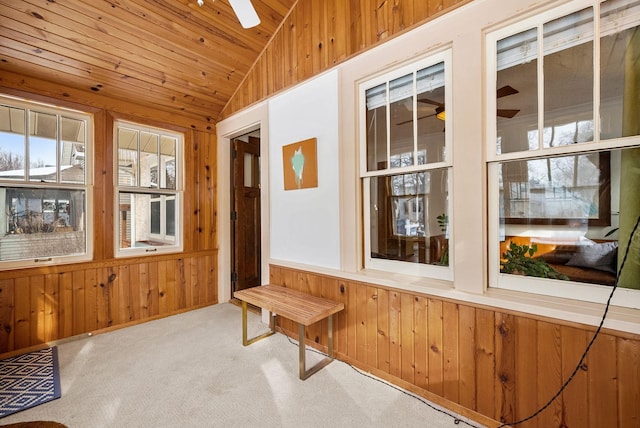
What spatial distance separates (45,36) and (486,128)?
341 centimetres

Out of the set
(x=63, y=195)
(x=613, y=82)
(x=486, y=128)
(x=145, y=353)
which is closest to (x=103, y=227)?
(x=63, y=195)

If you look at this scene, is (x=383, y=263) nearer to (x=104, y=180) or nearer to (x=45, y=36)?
(x=104, y=180)

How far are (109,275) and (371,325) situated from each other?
108 inches

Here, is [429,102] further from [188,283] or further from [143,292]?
[143,292]

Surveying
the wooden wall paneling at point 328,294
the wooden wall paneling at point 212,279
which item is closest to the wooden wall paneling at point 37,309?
the wooden wall paneling at point 212,279

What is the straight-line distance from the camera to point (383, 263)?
7.08 ft

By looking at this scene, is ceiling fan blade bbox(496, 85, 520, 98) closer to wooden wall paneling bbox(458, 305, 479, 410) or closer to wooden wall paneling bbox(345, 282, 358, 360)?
wooden wall paneling bbox(458, 305, 479, 410)

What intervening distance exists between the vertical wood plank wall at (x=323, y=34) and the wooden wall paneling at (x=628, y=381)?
1.96m

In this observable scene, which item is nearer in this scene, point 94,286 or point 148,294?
point 94,286

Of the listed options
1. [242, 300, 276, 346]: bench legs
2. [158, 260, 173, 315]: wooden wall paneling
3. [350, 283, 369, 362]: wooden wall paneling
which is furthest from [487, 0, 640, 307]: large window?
[158, 260, 173, 315]: wooden wall paneling

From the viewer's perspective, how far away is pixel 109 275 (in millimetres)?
2922

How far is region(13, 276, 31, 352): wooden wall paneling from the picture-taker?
2410 mm

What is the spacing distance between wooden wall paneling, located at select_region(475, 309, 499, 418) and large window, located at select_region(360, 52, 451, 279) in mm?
Result: 329

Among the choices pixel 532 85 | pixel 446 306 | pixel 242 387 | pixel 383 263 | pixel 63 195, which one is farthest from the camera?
pixel 63 195
